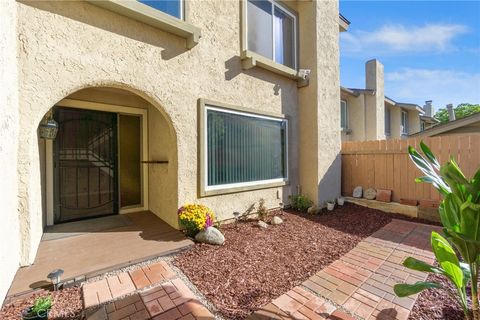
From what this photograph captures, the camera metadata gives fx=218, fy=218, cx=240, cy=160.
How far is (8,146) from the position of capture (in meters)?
2.64

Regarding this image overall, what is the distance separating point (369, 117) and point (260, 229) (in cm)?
1170

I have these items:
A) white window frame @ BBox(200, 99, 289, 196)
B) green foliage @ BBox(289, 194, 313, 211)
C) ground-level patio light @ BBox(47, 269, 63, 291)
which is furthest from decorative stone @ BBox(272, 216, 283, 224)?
ground-level patio light @ BBox(47, 269, 63, 291)

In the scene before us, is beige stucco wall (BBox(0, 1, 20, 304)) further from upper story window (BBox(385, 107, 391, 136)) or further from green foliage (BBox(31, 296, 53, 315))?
upper story window (BBox(385, 107, 391, 136))

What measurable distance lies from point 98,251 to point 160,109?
2687mm

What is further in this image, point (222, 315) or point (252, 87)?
point (252, 87)

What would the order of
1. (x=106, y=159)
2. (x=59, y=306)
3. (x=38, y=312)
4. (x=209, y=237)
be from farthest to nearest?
(x=106, y=159), (x=209, y=237), (x=59, y=306), (x=38, y=312)

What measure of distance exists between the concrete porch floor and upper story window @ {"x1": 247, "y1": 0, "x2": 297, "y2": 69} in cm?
507

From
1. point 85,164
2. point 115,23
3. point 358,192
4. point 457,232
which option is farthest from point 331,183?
point 85,164

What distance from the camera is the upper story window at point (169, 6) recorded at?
4137 millimetres

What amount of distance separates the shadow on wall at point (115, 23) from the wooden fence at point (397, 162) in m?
6.33

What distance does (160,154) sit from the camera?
518cm

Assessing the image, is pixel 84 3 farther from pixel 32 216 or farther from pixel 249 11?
pixel 249 11

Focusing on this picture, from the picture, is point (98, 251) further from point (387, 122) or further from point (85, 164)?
point (387, 122)

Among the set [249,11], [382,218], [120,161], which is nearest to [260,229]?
[382,218]
